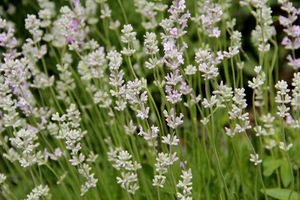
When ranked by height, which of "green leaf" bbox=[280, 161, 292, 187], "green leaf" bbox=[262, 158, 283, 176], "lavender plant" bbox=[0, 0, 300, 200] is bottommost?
"green leaf" bbox=[280, 161, 292, 187]

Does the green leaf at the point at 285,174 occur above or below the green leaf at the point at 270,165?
below

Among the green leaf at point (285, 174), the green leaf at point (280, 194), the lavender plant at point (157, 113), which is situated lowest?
the green leaf at point (280, 194)

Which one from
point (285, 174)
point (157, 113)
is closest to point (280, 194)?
point (285, 174)

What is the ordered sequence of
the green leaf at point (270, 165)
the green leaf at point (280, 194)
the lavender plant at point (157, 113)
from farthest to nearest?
the green leaf at point (270, 165) < the green leaf at point (280, 194) < the lavender plant at point (157, 113)

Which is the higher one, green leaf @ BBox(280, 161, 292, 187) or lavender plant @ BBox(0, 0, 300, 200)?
lavender plant @ BBox(0, 0, 300, 200)

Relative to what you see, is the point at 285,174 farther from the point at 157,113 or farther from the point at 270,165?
the point at 157,113

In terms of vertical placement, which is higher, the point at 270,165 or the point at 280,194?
the point at 270,165

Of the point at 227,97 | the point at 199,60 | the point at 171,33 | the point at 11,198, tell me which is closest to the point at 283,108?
the point at 227,97

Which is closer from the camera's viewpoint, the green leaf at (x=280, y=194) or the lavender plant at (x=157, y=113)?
the lavender plant at (x=157, y=113)
